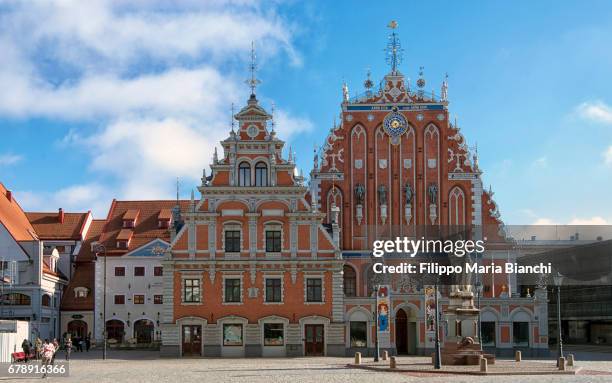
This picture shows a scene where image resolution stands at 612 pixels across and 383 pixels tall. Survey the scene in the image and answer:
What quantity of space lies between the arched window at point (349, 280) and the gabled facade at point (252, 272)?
17.8 feet

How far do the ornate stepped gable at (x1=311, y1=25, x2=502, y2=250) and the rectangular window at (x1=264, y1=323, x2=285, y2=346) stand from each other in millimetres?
8986

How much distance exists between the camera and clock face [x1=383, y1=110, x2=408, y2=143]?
6438cm

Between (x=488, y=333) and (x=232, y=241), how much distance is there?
17561 millimetres

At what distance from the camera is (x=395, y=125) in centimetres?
6444

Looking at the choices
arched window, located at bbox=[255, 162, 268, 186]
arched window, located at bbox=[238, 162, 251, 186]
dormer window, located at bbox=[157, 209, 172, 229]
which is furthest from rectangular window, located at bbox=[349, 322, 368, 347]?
dormer window, located at bbox=[157, 209, 172, 229]

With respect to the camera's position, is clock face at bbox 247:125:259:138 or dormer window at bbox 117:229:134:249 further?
dormer window at bbox 117:229:134:249

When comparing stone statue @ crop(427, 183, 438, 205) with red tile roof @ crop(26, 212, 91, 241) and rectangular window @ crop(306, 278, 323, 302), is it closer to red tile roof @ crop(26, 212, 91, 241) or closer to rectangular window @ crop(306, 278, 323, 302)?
rectangular window @ crop(306, 278, 323, 302)

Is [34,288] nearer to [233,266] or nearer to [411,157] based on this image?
[233,266]

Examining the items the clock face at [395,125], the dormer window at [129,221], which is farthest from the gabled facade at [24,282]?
the clock face at [395,125]

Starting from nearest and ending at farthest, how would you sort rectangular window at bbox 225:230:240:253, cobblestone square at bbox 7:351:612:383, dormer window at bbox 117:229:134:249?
cobblestone square at bbox 7:351:612:383
rectangular window at bbox 225:230:240:253
dormer window at bbox 117:229:134:249

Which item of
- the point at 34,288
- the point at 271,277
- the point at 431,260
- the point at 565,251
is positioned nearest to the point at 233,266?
the point at 271,277

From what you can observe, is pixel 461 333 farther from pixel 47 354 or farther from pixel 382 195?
pixel 47 354

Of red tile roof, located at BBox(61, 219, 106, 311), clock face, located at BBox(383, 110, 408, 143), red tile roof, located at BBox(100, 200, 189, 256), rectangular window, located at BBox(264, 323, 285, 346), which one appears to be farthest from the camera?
red tile roof, located at BBox(100, 200, 189, 256)

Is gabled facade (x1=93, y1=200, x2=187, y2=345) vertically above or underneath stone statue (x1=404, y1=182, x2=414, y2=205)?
underneath
